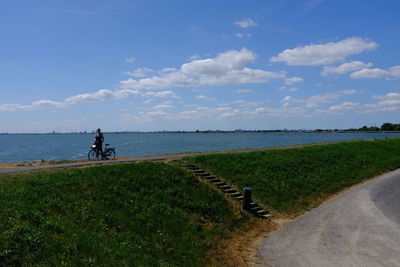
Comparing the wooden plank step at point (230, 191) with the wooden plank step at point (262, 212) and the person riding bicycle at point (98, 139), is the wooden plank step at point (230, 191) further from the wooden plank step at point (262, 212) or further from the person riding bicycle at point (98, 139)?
the person riding bicycle at point (98, 139)

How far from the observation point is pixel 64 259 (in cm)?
904

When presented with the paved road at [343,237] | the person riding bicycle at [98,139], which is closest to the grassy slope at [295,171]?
the paved road at [343,237]

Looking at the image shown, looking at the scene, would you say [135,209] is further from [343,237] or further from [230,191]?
[343,237]

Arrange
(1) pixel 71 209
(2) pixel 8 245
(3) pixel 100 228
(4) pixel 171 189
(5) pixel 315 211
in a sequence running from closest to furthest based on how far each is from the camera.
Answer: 1. (2) pixel 8 245
2. (3) pixel 100 228
3. (1) pixel 71 209
4. (4) pixel 171 189
5. (5) pixel 315 211

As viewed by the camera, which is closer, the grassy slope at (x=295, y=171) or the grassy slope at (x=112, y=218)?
the grassy slope at (x=112, y=218)

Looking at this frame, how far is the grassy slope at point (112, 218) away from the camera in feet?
31.4

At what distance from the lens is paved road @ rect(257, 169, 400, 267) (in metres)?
13.4

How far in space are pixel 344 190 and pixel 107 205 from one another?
21439 millimetres

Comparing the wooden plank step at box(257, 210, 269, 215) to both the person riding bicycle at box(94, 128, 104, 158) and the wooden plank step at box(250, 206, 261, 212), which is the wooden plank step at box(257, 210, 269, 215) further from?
the person riding bicycle at box(94, 128, 104, 158)

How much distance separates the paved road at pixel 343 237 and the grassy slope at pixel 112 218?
3.36m

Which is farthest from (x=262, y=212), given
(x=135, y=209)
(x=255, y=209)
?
(x=135, y=209)

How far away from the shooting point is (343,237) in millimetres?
15836

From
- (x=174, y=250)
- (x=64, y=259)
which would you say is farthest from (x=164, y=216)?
(x=64, y=259)

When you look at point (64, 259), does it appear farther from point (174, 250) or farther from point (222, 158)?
point (222, 158)
